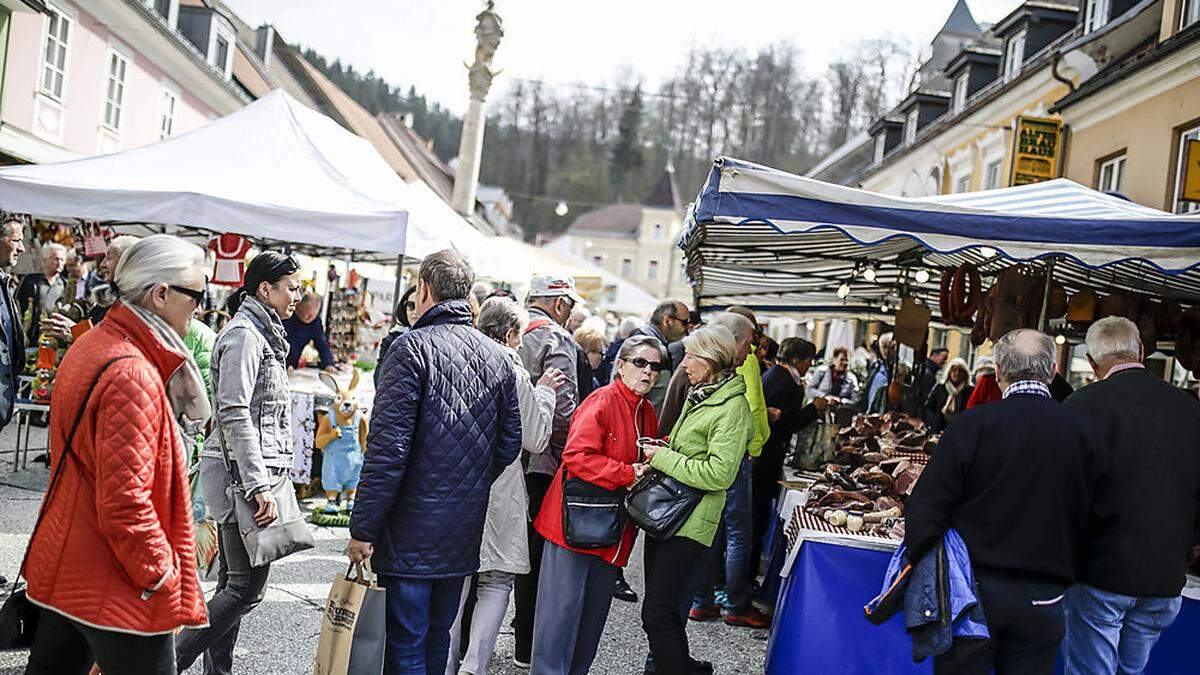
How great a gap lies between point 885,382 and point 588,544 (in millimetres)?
8149

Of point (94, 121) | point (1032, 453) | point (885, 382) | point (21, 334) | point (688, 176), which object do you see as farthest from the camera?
point (688, 176)

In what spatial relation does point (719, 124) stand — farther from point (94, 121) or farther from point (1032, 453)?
point (1032, 453)

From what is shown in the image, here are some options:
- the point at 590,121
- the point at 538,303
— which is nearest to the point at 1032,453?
the point at 538,303

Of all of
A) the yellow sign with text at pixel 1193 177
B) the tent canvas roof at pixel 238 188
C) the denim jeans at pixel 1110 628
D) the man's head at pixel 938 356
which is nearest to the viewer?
the denim jeans at pixel 1110 628

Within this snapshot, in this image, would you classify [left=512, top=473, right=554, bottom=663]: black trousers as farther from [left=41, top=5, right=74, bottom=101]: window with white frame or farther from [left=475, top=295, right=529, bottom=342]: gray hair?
[left=41, top=5, right=74, bottom=101]: window with white frame

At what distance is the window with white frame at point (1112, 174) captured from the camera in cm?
1197

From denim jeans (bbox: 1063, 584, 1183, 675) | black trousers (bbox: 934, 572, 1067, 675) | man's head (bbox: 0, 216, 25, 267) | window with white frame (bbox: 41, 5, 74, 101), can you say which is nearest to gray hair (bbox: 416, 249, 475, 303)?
black trousers (bbox: 934, 572, 1067, 675)

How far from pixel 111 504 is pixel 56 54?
15986mm

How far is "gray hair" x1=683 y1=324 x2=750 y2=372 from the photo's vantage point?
14.4 ft

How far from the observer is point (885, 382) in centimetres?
1140

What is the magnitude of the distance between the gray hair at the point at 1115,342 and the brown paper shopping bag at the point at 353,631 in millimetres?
3150

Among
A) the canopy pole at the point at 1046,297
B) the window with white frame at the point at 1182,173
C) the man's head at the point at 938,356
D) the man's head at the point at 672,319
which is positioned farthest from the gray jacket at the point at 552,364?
the man's head at the point at 938,356

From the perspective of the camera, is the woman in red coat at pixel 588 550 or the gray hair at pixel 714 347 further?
the gray hair at pixel 714 347

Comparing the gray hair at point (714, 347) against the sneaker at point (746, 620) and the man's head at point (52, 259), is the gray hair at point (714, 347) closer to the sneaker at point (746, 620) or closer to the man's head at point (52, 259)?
the sneaker at point (746, 620)
